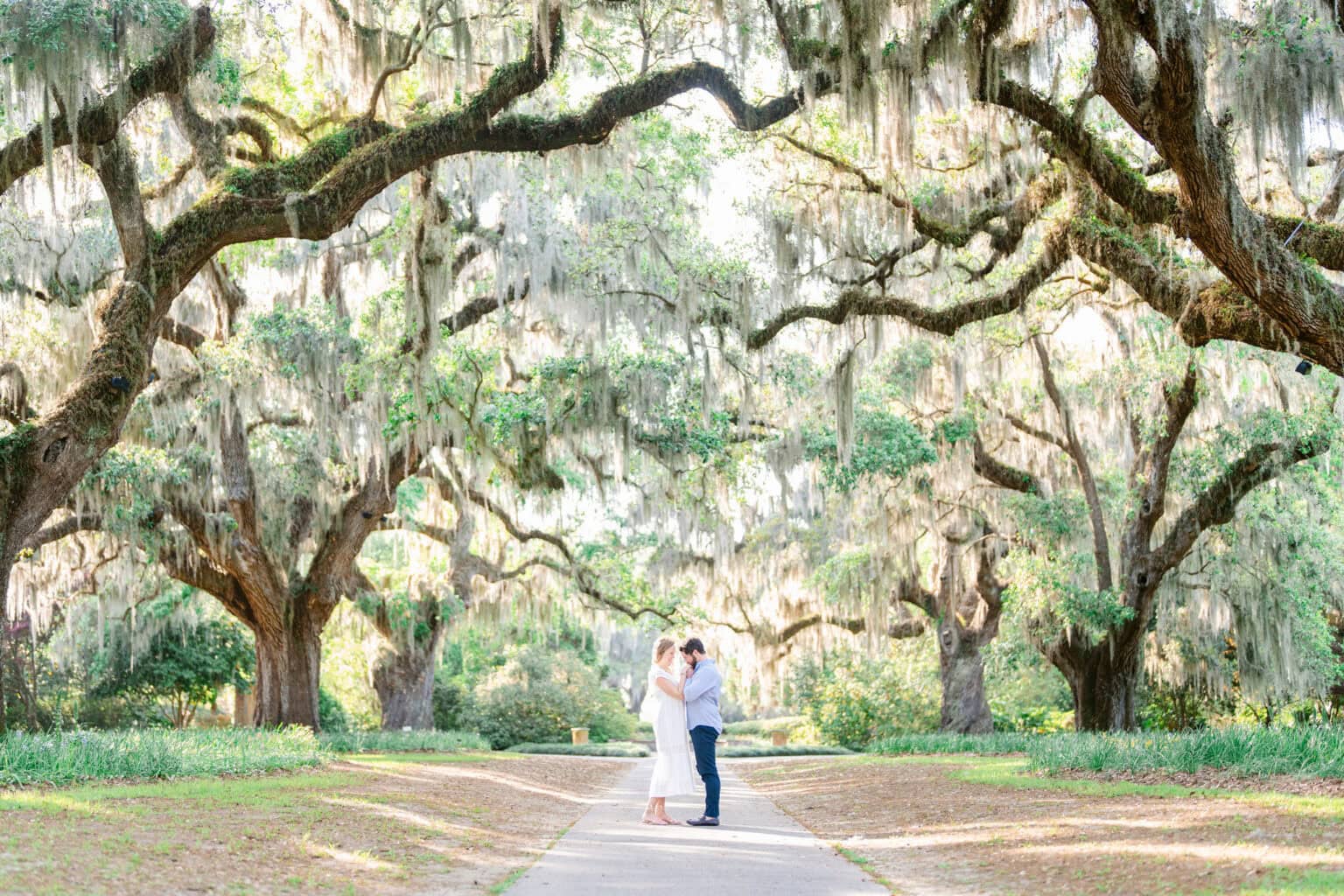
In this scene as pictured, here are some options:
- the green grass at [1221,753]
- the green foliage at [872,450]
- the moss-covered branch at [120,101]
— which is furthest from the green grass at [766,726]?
the moss-covered branch at [120,101]

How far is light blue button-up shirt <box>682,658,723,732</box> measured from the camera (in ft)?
28.6

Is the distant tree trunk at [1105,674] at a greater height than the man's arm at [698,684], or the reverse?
the man's arm at [698,684]

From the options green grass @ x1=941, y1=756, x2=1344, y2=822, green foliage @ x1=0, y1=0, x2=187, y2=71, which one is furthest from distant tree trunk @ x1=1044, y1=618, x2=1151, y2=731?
green foliage @ x1=0, y1=0, x2=187, y2=71

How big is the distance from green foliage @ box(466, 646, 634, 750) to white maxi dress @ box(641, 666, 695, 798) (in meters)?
20.5

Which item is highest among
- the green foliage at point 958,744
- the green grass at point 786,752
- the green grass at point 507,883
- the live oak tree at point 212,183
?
the live oak tree at point 212,183

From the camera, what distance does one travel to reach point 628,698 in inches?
2394

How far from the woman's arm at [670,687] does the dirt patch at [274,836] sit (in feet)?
4.05

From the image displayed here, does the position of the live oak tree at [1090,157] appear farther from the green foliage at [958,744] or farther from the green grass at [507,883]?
the green foliage at [958,744]

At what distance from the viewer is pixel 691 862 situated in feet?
20.5

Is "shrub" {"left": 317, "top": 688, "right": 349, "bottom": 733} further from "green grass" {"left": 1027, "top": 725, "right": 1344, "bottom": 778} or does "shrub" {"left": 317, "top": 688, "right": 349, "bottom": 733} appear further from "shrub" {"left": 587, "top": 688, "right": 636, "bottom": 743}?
"green grass" {"left": 1027, "top": 725, "right": 1344, "bottom": 778}

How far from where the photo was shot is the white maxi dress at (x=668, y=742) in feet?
28.5

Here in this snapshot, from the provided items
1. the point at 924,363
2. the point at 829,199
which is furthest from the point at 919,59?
the point at 924,363

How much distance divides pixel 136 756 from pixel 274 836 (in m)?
4.36

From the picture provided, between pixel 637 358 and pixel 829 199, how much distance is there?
3395 mm
